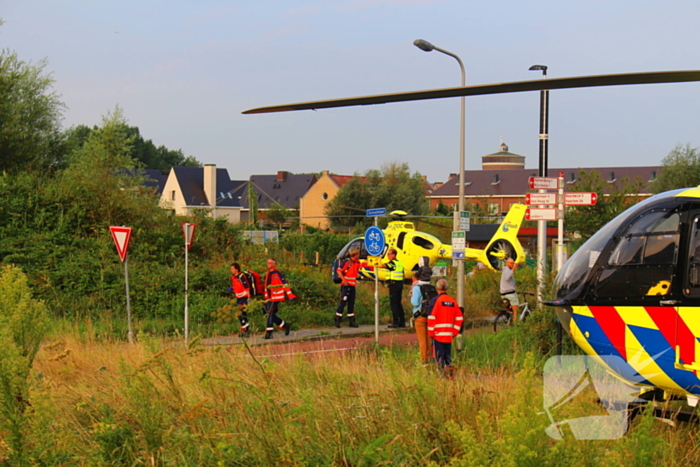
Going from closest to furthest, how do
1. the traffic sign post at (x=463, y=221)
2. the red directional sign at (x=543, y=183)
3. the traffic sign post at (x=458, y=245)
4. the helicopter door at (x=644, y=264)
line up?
the helicopter door at (x=644, y=264)
the red directional sign at (x=543, y=183)
the traffic sign post at (x=458, y=245)
the traffic sign post at (x=463, y=221)

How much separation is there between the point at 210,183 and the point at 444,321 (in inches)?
2960

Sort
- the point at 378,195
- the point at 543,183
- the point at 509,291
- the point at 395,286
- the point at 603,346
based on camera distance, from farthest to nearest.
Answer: the point at 378,195
the point at 395,286
the point at 509,291
the point at 543,183
the point at 603,346

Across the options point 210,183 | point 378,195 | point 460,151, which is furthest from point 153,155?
point 460,151

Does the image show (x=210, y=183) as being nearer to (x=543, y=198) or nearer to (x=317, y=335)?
(x=317, y=335)

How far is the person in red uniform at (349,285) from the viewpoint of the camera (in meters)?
20.1

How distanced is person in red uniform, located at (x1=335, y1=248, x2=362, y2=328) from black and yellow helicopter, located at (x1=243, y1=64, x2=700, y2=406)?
495 inches

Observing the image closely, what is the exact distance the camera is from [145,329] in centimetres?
1827

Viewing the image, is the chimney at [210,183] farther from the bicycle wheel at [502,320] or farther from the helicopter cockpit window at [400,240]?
the bicycle wheel at [502,320]

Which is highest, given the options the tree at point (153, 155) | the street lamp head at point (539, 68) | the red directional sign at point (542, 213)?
the tree at point (153, 155)

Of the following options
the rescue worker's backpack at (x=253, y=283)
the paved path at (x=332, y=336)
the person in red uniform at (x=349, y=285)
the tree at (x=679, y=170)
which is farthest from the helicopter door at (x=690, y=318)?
the tree at (x=679, y=170)

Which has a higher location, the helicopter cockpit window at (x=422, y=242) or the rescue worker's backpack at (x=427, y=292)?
the helicopter cockpit window at (x=422, y=242)

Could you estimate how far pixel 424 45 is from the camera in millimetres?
19172

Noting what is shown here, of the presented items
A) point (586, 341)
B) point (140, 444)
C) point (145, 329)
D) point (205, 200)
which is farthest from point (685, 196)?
point (205, 200)

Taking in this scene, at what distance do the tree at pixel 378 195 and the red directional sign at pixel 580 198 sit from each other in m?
57.6
